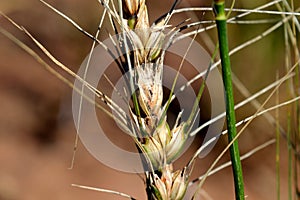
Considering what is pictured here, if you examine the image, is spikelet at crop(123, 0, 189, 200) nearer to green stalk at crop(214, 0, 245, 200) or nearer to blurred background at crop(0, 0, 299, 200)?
green stalk at crop(214, 0, 245, 200)

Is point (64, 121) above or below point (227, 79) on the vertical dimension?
above

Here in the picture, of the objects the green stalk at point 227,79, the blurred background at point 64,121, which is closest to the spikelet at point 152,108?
the green stalk at point 227,79

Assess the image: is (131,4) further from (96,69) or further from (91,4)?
(91,4)

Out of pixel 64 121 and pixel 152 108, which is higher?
pixel 64 121

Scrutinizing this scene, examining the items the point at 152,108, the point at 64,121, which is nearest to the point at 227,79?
the point at 152,108

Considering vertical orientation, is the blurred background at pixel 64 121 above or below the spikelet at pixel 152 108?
above

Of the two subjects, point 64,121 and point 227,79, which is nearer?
point 227,79

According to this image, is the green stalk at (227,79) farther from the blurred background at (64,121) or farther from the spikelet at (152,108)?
the blurred background at (64,121)

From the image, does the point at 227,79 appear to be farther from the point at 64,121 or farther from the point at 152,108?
the point at 64,121

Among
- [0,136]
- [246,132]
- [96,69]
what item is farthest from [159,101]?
[0,136]

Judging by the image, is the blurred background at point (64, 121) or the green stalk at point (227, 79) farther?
the blurred background at point (64, 121)
